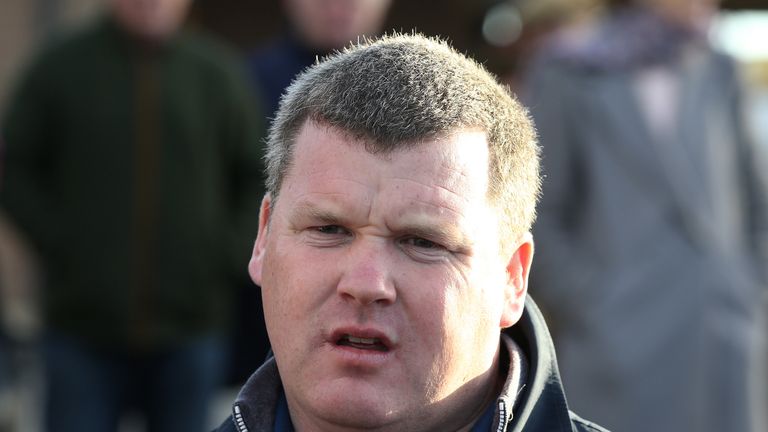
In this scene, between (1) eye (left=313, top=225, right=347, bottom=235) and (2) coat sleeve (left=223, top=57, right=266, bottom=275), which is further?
(2) coat sleeve (left=223, top=57, right=266, bottom=275)

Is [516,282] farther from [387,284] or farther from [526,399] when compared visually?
[387,284]

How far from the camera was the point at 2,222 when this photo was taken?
872 centimetres

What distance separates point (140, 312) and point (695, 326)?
209 cm

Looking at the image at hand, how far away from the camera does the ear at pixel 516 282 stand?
2795 mm

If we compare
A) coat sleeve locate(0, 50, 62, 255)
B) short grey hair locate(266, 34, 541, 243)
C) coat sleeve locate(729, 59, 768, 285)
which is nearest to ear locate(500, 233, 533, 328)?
short grey hair locate(266, 34, 541, 243)

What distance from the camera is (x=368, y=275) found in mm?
2592

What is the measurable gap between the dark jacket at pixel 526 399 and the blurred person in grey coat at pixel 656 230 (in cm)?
247

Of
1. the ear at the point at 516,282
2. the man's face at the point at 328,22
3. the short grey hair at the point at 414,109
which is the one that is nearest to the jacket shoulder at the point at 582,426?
the ear at the point at 516,282

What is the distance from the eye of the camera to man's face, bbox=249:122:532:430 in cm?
259

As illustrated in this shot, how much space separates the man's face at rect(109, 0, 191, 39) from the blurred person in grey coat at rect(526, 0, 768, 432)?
4.89 feet

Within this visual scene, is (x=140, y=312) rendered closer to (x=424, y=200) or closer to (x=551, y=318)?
(x=551, y=318)

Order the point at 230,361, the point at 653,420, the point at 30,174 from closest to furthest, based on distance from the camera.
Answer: the point at 653,420
the point at 30,174
the point at 230,361

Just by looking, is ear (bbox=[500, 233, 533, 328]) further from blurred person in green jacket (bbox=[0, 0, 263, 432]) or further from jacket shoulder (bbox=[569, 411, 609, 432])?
blurred person in green jacket (bbox=[0, 0, 263, 432])

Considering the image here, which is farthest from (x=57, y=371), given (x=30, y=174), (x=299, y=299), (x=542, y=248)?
(x=299, y=299)
